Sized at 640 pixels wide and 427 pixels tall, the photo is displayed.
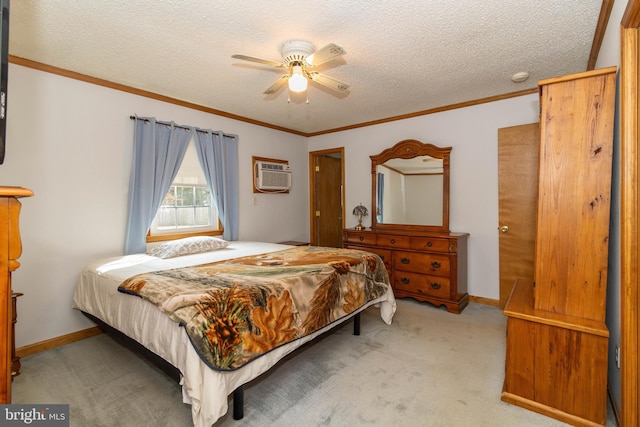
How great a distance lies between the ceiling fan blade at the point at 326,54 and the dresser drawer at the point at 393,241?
2.33 meters

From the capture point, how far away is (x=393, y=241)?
12.8ft

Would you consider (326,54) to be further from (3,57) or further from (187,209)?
(187,209)

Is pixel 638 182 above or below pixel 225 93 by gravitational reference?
below

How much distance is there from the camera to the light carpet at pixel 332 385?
179 centimetres

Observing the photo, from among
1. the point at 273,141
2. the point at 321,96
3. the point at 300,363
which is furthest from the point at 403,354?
the point at 273,141

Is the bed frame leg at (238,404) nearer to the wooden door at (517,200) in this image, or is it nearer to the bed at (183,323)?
the bed at (183,323)

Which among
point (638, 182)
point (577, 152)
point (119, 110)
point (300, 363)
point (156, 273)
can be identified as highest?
point (119, 110)

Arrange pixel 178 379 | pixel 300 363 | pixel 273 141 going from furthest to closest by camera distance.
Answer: pixel 273 141, pixel 300 363, pixel 178 379

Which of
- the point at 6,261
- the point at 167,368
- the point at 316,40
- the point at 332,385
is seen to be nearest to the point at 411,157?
the point at 316,40

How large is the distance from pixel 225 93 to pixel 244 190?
1341 mm

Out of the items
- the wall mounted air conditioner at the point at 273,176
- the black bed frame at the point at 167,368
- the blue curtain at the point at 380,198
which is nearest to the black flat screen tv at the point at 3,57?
the black bed frame at the point at 167,368

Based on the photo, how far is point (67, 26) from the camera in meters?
2.11

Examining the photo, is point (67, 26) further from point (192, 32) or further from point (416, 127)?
point (416, 127)

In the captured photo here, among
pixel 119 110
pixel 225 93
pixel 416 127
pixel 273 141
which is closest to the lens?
pixel 119 110
